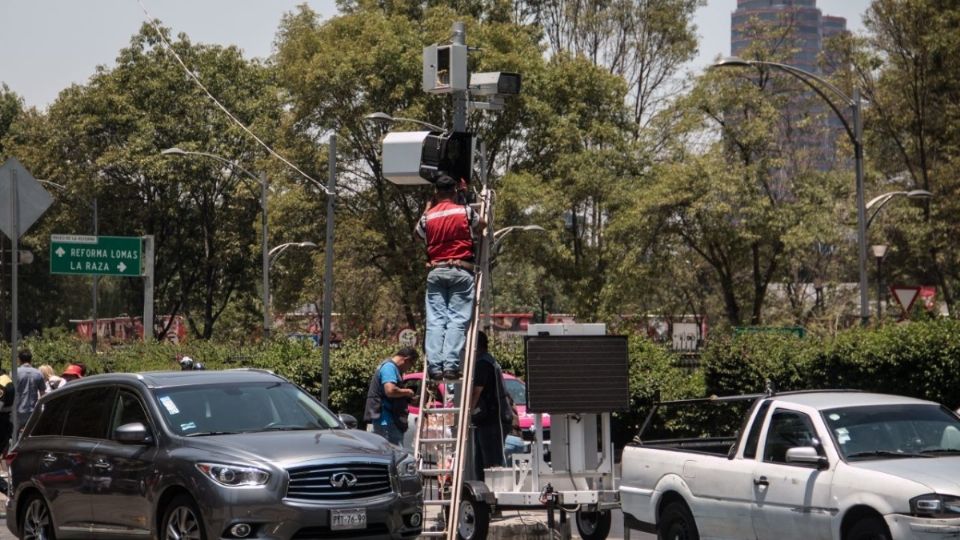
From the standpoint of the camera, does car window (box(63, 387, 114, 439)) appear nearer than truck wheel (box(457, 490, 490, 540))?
Yes

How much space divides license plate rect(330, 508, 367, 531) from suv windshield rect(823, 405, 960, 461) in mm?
3501

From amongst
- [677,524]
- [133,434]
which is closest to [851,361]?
[677,524]

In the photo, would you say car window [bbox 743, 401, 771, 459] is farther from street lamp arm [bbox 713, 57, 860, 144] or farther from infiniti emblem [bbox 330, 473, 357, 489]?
street lamp arm [bbox 713, 57, 860, 144]

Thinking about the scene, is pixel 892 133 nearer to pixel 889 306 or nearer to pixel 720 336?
pixel 889 306

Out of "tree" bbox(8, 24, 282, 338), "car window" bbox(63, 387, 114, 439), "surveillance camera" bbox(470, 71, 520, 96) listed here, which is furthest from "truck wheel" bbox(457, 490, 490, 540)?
"tree" bbox(8, 24, 282, 338)

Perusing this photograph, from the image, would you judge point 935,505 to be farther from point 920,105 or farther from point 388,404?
point 920,105

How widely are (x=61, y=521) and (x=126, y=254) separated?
122 feet

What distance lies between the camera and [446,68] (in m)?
14.2

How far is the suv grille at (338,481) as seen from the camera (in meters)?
10.9

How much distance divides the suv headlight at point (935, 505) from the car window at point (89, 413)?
250 inches

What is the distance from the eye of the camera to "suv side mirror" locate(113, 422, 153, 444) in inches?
453

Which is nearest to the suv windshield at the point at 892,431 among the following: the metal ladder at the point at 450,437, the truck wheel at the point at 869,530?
the truck wheel at the point at 869,530

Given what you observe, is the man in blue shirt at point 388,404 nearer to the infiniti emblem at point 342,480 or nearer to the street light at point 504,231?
the infiniti emblem at point 342,480

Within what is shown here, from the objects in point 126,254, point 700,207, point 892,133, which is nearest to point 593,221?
point 700,207
